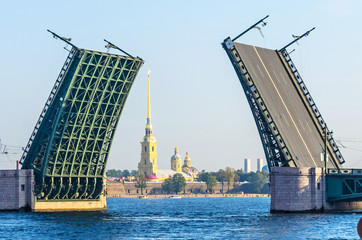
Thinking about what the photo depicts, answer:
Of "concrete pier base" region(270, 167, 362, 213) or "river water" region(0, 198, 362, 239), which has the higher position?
A: "concrete pier base" region(270, 167, 362, 213)

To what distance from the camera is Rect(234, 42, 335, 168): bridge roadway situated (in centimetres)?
6900

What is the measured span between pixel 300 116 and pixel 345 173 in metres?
6.28

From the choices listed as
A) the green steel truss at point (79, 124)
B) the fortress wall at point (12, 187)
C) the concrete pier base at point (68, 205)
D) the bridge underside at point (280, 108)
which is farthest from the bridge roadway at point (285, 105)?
the fortress wall at point (12, 187)

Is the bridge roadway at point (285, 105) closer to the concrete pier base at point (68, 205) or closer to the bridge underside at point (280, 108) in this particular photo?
the bridge underside at point (280, 108)

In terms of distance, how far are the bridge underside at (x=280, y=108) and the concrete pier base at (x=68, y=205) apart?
57.4 feet

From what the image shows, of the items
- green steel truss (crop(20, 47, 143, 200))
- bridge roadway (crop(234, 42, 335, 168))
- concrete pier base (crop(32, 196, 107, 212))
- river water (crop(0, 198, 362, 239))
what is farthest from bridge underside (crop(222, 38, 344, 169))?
concrete pier base (crop(32, 196, 107, 212))

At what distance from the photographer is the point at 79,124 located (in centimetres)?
7188

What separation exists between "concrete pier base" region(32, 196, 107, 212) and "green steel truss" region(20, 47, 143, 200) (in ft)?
1.88

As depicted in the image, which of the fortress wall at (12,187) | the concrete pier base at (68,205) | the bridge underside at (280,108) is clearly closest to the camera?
the bridge underside at (280,108)

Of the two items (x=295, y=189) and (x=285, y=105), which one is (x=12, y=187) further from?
(x=285, y=105)

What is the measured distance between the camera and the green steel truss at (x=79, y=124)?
69.0m

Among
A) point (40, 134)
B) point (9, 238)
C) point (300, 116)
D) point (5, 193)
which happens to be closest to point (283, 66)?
point (300, 116)

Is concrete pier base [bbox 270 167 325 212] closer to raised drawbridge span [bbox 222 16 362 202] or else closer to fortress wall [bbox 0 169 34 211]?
raised drawbridge span [bbox 222 16 362 202]

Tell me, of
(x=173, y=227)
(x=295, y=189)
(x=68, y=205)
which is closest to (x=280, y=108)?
(x=295, y=189)
